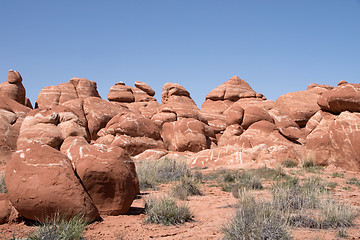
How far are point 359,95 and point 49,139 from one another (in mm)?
12311

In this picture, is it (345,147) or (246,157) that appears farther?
(246,157)

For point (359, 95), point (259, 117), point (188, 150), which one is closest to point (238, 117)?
point (259, 117)

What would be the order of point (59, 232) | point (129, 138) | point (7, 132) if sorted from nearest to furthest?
1. point (59, 232)
2. point (7, 132)
3. point (129, 138)

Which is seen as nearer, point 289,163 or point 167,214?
point 167,214

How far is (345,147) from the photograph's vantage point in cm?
1303

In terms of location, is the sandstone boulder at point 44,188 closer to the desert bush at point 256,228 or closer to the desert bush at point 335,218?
the desert bush at point 256,228

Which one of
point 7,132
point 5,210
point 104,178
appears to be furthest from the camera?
point 7,132

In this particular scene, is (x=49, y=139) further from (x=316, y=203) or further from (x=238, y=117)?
(x=238, y=117)

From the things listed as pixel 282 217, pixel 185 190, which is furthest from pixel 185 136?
pixel 282 217

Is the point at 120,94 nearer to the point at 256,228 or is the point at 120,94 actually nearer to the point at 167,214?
the point at 167,214

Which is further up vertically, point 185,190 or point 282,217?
point 282,217

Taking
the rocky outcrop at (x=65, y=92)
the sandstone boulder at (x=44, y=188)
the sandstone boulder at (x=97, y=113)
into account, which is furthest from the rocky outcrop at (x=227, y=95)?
the sandstone boulder at (x=44, y=188)

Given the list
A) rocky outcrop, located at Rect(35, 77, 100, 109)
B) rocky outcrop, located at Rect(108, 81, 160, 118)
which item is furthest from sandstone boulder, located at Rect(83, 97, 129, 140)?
rocky outcrop, located at Rect(108, 81, 160, 118)

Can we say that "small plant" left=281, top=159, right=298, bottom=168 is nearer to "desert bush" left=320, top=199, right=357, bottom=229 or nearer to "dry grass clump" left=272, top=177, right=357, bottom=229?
"dry grass clump" left=272, top=177, right=357, bottom=229
